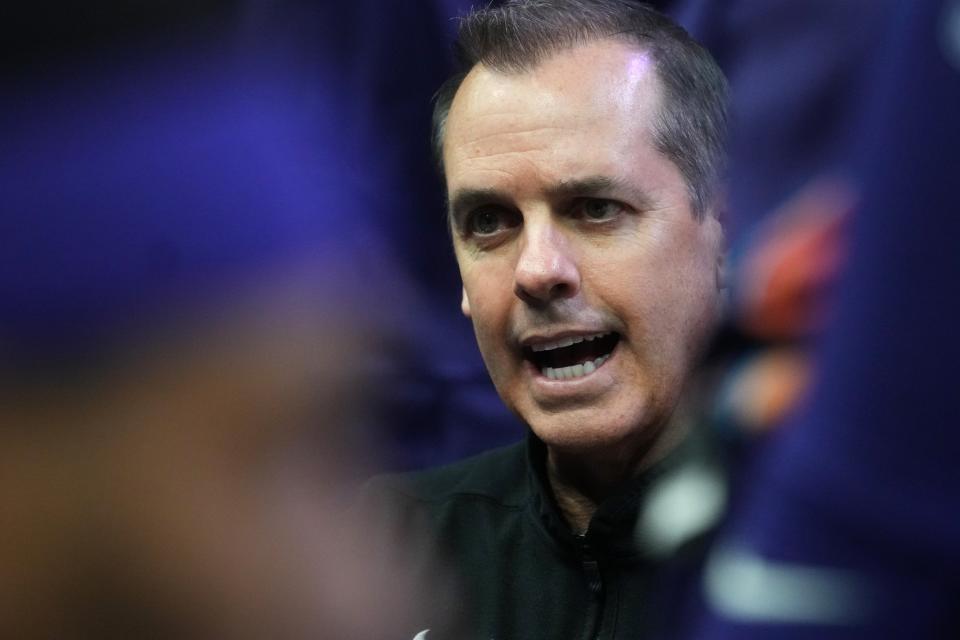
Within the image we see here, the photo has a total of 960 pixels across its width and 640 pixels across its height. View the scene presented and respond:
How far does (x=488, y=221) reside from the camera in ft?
6.37

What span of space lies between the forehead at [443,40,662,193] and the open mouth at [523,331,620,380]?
25cm

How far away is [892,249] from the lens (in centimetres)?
54

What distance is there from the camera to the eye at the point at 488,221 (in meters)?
1.91

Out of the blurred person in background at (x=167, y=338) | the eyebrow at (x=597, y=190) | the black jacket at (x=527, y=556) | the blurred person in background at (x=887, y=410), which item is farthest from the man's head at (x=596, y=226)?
the blurred person in background at (x=887, y=410)

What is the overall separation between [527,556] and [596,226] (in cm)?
56

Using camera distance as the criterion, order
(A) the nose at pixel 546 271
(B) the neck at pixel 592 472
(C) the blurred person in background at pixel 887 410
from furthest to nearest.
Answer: (B) the neck at pixel 592 472 → (A) the nose at pixel 546 271 → (C) the blurred person in background at pixel 887 410

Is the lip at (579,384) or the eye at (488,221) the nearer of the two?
the lip at (579,384)

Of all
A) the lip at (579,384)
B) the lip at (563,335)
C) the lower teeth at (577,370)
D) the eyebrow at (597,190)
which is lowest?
the lip at (579,384)

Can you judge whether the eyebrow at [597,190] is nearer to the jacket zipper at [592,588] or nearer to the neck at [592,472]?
the neck at [592,472]

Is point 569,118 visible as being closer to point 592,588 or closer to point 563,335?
point 563,335

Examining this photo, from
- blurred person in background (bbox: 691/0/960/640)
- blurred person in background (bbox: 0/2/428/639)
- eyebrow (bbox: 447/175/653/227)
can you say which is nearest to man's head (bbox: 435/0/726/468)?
eyebrow (bbox: 447/175/653/227)

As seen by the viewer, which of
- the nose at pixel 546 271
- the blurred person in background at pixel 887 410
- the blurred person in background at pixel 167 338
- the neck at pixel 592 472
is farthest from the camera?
the neck at pixel 592 472

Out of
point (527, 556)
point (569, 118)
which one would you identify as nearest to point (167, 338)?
point (569, 118)

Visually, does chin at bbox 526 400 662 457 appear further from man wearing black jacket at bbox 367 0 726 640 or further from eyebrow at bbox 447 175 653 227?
eyebrow at bbox 447 175 653 227
